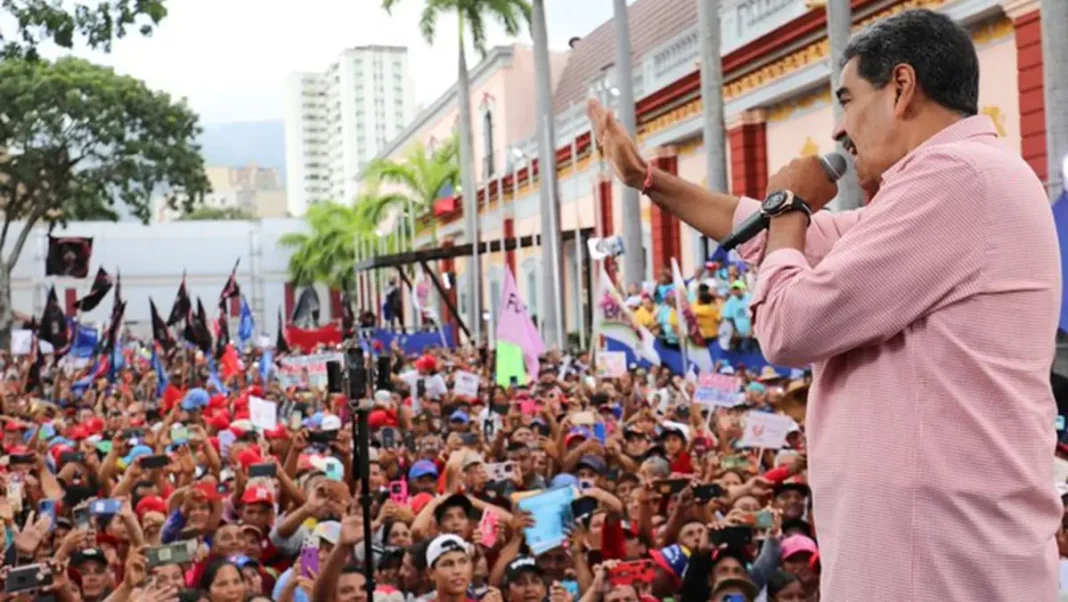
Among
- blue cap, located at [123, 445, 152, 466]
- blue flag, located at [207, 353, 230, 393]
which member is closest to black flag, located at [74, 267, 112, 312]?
blue flag, located at [207, 353, 230, 393]

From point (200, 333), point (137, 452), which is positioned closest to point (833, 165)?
point (137, 452)

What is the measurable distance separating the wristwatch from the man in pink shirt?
0.12 m

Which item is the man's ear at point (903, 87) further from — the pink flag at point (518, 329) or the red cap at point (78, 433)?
the pink flag at point (518, 329)

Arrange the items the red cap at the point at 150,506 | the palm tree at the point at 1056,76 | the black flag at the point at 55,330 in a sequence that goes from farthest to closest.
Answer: the black flag at the point at 55,330
the palm tree at the point at 1056,76
the red cap at the point at 150,506

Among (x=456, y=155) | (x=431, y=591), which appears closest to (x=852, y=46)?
(x=431, y=591)

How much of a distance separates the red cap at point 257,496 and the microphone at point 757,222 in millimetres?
6635

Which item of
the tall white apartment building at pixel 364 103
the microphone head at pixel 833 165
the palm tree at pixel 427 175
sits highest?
the tall white apartment building at pixel 364 103

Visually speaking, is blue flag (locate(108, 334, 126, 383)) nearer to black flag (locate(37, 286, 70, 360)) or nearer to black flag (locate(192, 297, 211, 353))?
black flag (locate(37, 286, 70, 360))

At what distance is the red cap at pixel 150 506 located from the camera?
875 centimetres

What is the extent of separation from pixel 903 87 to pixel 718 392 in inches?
368

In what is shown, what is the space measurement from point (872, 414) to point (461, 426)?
10729mm

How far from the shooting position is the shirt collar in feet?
6.59

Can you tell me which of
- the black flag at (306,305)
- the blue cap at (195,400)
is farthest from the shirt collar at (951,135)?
the black flag at (306,305)

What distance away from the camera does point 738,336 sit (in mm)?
14852
